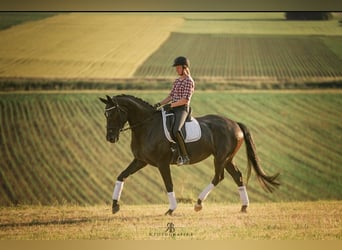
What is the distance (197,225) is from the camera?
7.23 metres

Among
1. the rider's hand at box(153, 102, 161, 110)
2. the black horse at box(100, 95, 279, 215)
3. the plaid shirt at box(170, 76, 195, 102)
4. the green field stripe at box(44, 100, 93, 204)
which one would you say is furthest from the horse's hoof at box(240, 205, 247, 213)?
the green field stripe at box(44, 100, 93, 204)

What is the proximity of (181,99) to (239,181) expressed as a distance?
115 cm

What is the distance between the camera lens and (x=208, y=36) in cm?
772

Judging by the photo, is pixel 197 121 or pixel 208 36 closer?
pixel 197 121

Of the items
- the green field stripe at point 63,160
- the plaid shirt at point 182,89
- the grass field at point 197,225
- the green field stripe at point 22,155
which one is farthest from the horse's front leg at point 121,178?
the green field stripe at point 22,155

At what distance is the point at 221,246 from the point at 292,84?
207cm

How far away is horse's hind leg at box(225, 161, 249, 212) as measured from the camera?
7301mm

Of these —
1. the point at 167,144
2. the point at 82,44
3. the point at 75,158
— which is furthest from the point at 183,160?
the point at 82,44

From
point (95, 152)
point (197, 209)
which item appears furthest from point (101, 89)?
point (197, 209)

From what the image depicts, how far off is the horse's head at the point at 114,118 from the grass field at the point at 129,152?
0.59 metres

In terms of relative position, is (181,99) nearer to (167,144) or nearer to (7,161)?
(167,144)

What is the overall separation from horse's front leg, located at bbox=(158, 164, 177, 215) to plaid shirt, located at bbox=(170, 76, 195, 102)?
29.8 inches
